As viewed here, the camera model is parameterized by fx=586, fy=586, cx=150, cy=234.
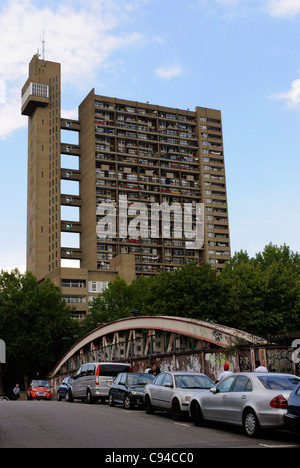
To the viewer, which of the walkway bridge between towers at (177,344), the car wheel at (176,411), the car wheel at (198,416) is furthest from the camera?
the walkway bridge between towers at (177,344)

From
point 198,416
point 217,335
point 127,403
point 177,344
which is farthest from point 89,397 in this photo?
point 198,416

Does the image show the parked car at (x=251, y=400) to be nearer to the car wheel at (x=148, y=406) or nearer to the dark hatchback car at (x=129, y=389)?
the car wheel at (x=148, y=406)

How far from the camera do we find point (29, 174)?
378ft

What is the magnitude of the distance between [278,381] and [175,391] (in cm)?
459

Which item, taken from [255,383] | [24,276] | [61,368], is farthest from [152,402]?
[24,276]

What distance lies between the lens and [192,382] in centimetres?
1662

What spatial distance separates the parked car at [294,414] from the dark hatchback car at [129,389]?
32.0 feet

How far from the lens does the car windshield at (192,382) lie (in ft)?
54.0

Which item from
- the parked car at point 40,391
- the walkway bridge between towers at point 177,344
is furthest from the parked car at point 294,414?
the parked car at point 40,391

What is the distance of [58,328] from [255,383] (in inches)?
2349

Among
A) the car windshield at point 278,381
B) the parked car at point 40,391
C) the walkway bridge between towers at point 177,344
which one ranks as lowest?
the parked car at point 40,391

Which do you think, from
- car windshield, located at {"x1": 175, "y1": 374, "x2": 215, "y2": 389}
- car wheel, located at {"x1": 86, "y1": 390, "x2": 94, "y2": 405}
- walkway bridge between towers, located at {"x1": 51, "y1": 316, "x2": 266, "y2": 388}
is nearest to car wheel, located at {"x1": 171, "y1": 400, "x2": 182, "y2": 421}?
car windshield, located at {"x1": 175, "y1": 374, "x2": 215, "y2": 389}

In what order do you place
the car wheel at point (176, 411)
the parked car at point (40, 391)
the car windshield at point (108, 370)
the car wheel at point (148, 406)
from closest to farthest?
1. the car wheel at point (176, 411)
2. the car wheel at point (148, 406)
3. the car windshield at point (108, 370)
4. the parked car at point (40, 391)

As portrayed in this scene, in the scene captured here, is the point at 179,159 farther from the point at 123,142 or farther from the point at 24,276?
the point at 24,276
